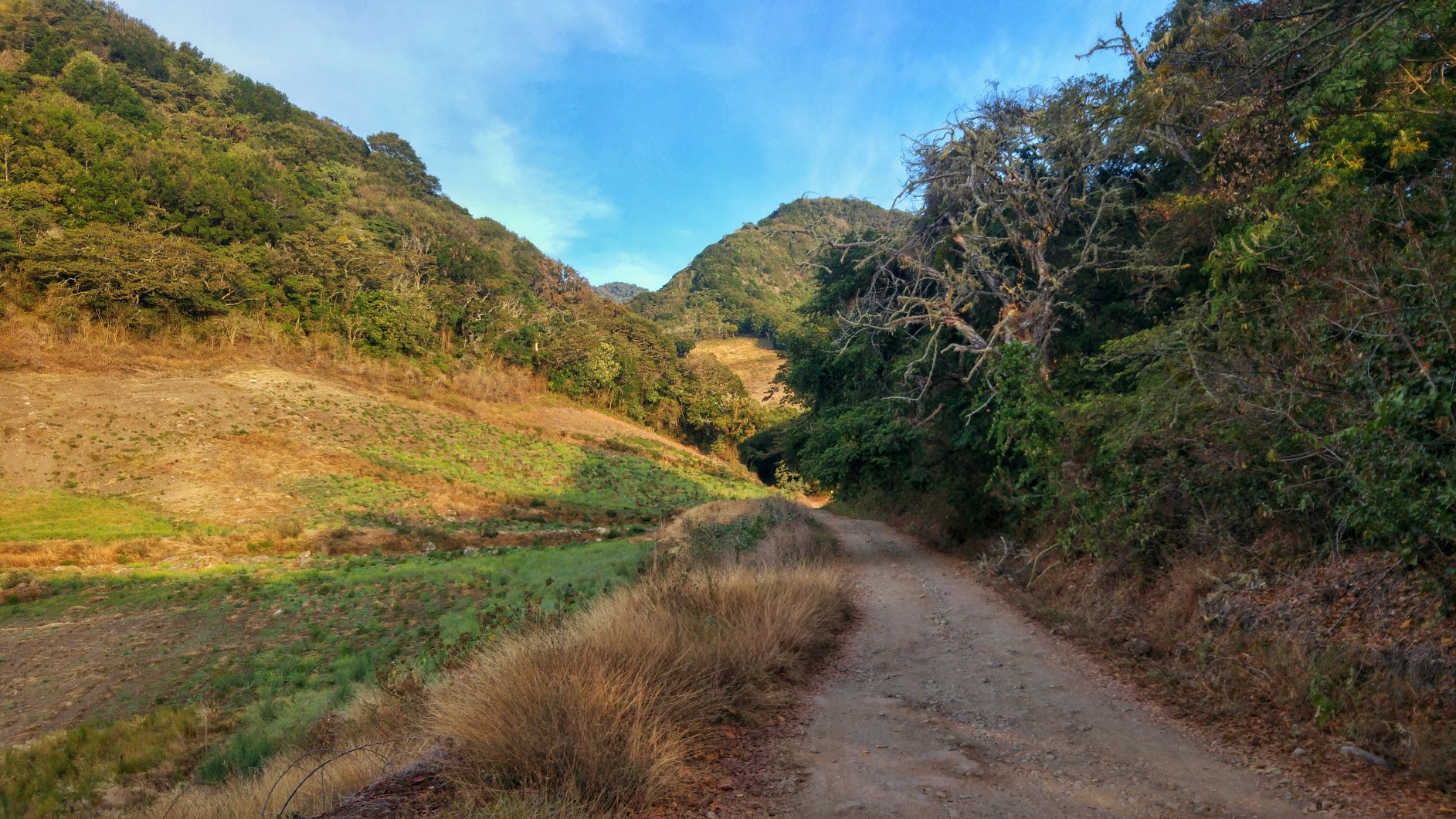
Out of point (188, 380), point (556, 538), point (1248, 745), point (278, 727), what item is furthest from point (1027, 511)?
point (188, 380)

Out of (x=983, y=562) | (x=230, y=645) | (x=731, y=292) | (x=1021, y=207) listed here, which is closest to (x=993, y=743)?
(x=983, y=562)

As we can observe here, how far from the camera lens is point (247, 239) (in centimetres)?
5534

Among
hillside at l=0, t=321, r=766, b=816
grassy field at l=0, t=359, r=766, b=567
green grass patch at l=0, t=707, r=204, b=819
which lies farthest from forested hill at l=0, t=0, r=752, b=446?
green grass patch at l=0, t=707, r=204, b=819

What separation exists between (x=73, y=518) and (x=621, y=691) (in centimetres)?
3276

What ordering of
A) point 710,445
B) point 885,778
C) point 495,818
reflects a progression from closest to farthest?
point 495,818 → point 885,778 → point 710,445

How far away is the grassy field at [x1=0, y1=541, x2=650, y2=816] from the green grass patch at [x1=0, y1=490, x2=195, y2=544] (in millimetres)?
5938

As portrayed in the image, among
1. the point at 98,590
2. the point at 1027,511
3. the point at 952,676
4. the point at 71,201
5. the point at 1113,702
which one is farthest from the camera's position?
the point at 71,201

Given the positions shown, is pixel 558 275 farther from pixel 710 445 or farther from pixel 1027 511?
pixel 1027 511

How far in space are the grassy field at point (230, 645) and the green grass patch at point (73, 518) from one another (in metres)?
5.94

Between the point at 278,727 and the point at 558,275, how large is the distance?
9238cm

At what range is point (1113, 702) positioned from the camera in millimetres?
5496

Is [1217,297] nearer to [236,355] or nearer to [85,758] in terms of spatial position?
[85,758]

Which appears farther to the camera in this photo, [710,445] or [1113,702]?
[710,445]

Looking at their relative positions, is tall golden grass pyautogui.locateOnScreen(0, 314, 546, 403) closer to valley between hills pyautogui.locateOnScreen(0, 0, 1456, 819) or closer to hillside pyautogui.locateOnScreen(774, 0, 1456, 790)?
valley between hills pyautogui.locateOnScreen(0, 0, 1456, 819)
